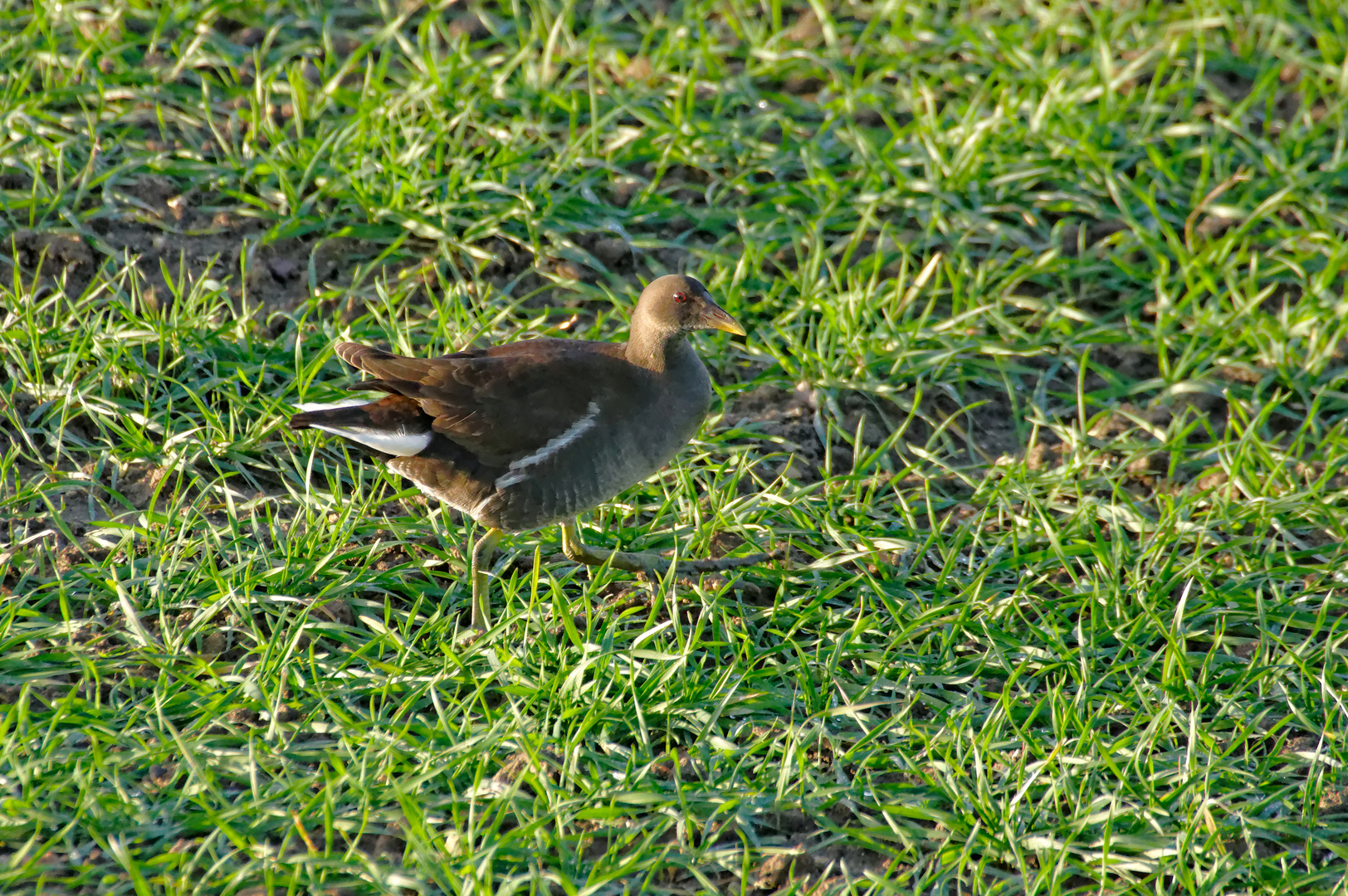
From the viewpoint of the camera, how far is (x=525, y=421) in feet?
13.1

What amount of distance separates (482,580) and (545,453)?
0.42 meters

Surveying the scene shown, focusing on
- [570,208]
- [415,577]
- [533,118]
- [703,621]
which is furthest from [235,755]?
[533,118]

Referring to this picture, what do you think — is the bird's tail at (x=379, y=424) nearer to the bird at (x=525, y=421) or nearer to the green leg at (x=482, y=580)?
the bird at (x=525, y=421)

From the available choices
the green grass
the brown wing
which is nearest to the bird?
the brown wing

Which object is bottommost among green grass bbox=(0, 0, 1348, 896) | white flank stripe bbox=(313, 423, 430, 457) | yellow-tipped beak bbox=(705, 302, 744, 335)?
green grass bbox=(0, 0, 1348, 896)

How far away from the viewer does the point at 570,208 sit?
5660 mm

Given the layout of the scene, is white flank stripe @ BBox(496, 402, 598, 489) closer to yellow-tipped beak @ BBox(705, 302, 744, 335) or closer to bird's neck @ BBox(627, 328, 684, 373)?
bird's neck @ BBox(627, 328, 684, 373)

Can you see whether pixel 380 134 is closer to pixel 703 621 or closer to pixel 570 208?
pixel 570 208

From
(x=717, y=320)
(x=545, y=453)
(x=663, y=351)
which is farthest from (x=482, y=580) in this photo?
(x=717, y=320)

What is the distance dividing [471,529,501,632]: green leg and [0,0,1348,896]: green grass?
99 millimetres

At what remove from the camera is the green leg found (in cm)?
396

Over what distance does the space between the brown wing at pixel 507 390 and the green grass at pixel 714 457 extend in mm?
442

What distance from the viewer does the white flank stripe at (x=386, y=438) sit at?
394cm

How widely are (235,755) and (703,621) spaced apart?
4.26 ft
